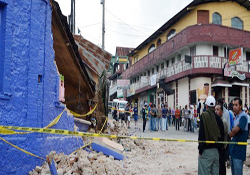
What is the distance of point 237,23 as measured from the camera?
93.2 feet

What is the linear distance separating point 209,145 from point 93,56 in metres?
8.43

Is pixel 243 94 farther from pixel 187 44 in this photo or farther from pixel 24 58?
pixel 24 58

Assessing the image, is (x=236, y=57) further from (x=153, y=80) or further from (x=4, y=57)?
(x=4, y=57)

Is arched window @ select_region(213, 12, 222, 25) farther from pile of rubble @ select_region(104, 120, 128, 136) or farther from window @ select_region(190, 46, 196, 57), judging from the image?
pile of rubble @ select_region(104, 120, 128, 136)

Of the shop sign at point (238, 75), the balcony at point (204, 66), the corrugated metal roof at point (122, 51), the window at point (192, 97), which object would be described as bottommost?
the window at point (192, 97)

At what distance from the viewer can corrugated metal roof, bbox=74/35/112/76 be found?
11242 mm

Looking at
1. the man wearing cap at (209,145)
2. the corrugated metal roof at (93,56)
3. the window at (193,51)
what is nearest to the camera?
the man wearing cap at (209,145)

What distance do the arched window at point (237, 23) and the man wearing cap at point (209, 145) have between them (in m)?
26.5

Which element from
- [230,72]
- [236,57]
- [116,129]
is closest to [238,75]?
[230,72]

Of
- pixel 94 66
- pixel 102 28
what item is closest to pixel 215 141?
pixel 94 66

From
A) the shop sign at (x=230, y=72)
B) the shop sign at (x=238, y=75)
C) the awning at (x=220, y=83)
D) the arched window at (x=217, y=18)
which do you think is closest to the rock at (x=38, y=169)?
the awning at (x=220, y=83)

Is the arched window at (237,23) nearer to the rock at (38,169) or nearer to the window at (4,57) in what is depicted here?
the window at (4,57)

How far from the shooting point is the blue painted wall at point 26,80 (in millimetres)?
4867

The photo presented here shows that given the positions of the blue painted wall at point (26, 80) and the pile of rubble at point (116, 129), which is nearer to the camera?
the blue painted wall at point (26, 80)
